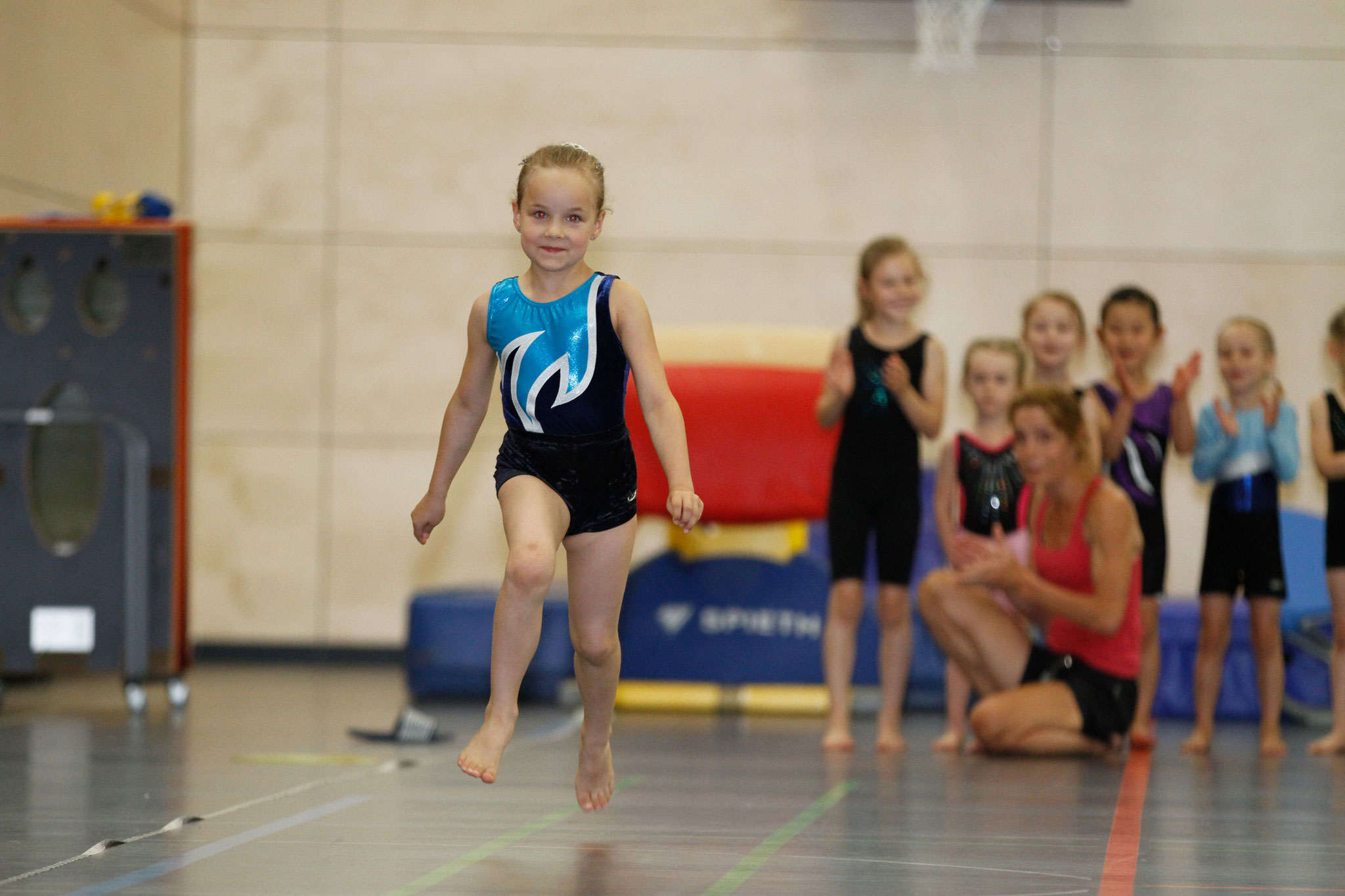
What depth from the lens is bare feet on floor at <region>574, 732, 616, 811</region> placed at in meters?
3.18

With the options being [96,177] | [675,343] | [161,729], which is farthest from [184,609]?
[96,177]

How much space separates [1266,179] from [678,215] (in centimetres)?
299

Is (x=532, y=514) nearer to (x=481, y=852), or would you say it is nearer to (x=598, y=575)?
(x=598, y=575)

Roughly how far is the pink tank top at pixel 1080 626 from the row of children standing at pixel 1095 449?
0.64 ft

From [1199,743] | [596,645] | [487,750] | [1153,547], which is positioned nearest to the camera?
[487,750]

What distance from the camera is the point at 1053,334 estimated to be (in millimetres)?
5305

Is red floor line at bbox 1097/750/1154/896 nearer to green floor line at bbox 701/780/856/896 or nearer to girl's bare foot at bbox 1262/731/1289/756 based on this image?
girl's bare foot at bbox 1262/731/1289/756

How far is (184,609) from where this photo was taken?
5.50m

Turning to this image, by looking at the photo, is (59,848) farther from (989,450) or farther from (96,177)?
(96,177)

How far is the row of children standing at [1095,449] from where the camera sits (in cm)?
497

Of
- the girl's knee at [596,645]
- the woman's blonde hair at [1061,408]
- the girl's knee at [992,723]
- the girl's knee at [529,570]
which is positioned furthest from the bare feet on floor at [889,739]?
the girl's knee at [529,570]

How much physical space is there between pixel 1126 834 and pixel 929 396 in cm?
202

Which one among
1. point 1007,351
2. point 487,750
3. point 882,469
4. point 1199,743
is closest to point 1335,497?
point 1199,743

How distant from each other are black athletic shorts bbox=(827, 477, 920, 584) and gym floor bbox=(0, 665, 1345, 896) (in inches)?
23.4
